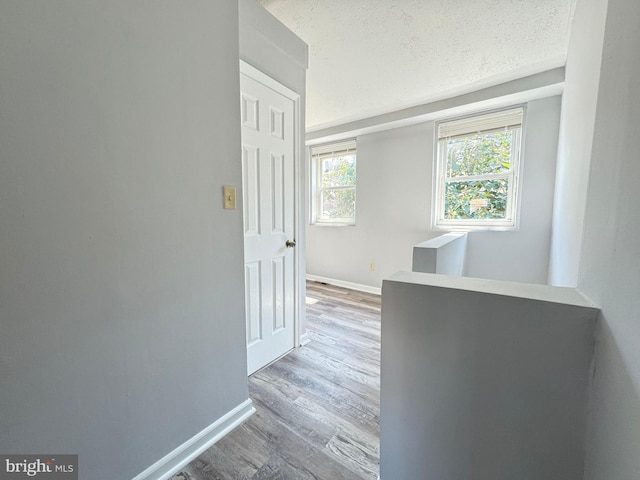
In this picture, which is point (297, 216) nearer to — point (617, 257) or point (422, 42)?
point (422, 42)

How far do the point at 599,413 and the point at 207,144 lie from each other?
159 cm

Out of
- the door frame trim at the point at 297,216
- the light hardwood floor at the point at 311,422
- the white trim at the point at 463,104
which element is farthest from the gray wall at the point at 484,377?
the white trim at the point at 463,104

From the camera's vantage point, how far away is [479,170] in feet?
9.57

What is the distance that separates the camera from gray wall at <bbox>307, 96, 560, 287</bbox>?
8.45 feet

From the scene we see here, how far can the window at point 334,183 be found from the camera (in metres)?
3.91

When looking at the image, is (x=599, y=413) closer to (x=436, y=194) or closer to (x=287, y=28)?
(x=287, y=28)

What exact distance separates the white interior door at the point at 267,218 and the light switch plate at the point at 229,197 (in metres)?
0.37

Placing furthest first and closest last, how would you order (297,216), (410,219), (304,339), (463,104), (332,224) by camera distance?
(332,224) → (410,219) → (463,104) → (304,339) → (297,216)

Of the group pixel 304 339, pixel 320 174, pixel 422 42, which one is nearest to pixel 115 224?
pixel 304 339

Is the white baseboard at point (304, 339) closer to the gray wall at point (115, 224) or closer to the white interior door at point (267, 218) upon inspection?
the white interior door at point (267, 218)

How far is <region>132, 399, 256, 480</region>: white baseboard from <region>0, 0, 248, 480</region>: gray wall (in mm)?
36

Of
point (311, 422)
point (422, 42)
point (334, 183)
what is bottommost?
point (311, 422)

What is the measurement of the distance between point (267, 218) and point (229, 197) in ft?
1.87

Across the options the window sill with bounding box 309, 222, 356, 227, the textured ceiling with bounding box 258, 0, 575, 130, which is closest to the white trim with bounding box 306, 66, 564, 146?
the textured ceiling with bounding box 258, 0, 575, 130
